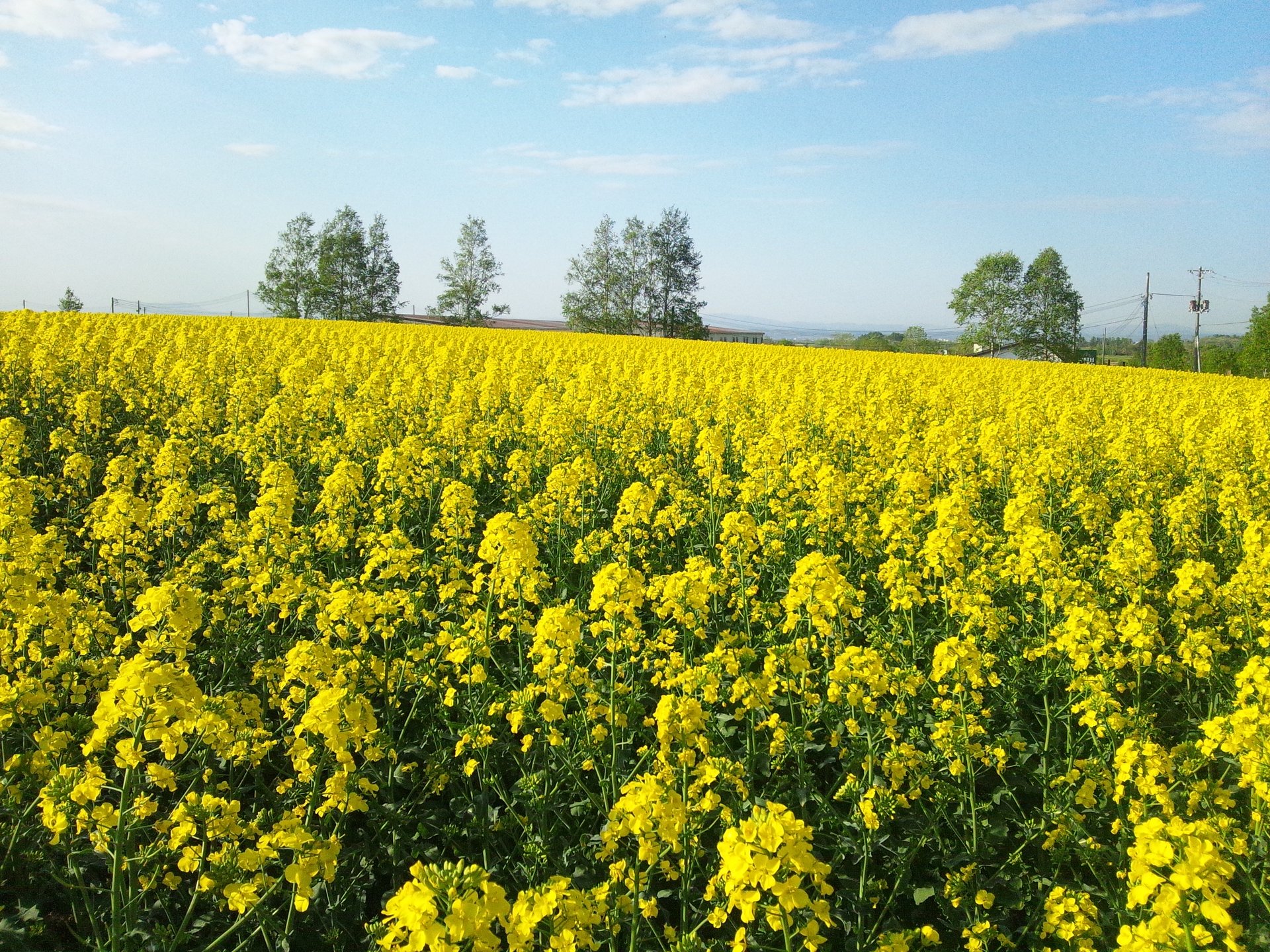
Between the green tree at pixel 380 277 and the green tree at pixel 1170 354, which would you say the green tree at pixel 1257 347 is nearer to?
the green tree at pixel 1170 354

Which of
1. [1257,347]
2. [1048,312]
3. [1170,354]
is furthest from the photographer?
[1048,312]

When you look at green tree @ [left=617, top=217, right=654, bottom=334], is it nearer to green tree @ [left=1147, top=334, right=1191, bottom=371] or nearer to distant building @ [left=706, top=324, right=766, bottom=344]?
distant building @ [left=706, top=324, right=766, bottom=344]

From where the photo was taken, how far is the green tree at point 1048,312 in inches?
3103

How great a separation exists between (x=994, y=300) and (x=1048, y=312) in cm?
555

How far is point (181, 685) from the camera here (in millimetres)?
2568

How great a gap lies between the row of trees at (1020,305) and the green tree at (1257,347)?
52.9 feet

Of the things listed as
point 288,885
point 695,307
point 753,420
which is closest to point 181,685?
point 288,885

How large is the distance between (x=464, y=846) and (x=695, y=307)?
77.8 m

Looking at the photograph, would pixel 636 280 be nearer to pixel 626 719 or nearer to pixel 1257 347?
pixel 1257 347

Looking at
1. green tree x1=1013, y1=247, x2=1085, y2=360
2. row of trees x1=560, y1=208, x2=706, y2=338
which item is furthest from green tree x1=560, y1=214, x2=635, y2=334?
green tree x1=1013, y1=247, x2=1085, y2=360

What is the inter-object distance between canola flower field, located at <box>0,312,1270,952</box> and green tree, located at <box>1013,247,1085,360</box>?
80623 millimetres

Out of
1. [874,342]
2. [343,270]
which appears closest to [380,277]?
[343,270]

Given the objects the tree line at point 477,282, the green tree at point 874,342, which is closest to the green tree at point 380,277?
the tree line at point 477,282

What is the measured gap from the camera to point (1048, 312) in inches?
3182
